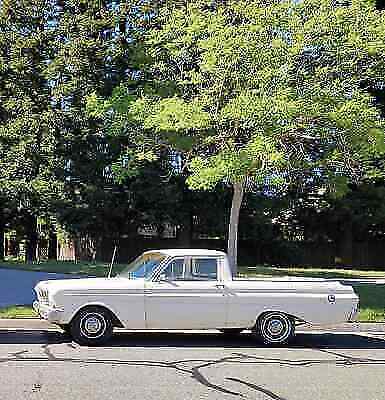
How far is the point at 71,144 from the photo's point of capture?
34031 mm

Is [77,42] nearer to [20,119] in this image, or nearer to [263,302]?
[20,119]

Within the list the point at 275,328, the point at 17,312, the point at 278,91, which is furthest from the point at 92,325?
the point at 278,91

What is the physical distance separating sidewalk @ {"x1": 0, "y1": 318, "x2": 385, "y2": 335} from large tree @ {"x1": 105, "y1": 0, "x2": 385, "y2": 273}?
3.88 m

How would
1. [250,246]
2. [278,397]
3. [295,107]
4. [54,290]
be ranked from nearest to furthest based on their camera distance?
[278,397]
[54,290]
[295,107]
[250,246]

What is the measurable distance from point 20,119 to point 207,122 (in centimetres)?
1880

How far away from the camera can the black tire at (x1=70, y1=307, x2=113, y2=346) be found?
12.0 meters

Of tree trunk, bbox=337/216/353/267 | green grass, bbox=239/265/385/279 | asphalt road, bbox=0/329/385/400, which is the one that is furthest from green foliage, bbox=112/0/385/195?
tree trunk, bbox=337/216/353/267

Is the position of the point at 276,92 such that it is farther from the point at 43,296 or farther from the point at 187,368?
the point at 187,368

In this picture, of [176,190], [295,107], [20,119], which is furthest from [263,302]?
[20,119]

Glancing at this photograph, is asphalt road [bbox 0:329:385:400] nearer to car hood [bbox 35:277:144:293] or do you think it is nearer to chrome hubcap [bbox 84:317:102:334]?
chrome hubcap [bbox 84:317:102:334]

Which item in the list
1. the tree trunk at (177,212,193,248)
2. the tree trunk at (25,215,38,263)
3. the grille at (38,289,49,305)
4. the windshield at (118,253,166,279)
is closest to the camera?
the grille at (38,289,49,305)

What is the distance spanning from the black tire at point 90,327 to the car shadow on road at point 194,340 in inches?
8.7

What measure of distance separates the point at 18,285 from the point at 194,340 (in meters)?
9.62

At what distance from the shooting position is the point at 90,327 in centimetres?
1200
